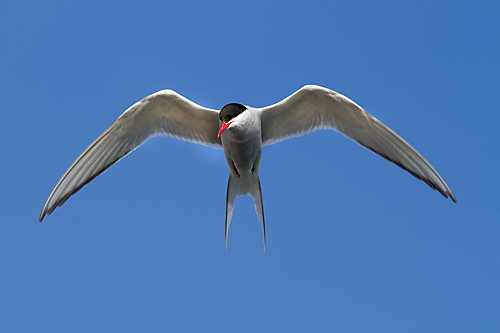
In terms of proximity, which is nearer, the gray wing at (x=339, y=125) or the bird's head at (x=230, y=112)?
the bird's head at (x=230, y=112)

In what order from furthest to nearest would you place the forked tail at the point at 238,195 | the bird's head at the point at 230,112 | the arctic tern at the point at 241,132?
1. the forked tail at the point at 238,195
2. the arctic tern at the point at 241,132
3. the bird's head at the point at 230,112

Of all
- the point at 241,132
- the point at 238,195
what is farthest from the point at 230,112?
the point at 238,195

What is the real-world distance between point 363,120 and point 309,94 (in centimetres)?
73

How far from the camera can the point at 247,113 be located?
4.43m

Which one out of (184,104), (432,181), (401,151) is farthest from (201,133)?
(432,181)

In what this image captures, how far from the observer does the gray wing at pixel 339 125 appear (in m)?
4.55

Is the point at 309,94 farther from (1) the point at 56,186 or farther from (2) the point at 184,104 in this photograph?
(1) the point at 56,186

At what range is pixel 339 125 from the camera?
498cm

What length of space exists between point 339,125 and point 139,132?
8.48 ft

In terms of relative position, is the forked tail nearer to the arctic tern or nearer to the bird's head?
the arctic tern

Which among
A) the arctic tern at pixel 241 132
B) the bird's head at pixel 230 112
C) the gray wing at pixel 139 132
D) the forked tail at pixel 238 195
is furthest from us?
Answer: the forked tail at pixel 238 195

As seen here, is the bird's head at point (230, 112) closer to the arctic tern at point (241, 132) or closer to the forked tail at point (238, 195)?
the arctic tern at point (241, 132)

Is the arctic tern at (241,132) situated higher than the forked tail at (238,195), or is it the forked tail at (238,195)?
the arctic tern at (241,132)

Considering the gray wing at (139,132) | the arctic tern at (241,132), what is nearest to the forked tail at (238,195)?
the arctic tern at (241,132)
